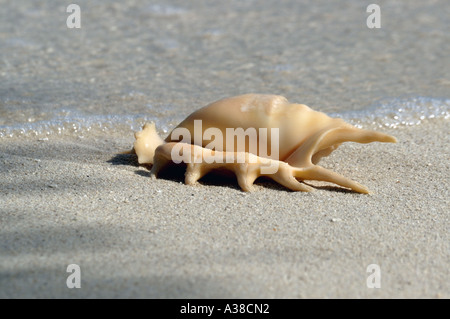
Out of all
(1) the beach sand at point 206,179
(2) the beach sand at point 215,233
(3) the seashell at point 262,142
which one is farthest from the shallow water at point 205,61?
(3) the seashell at point 262,142

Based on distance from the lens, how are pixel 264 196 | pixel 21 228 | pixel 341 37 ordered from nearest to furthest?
pixel 21 228
pixel 264 196
pixel 341 37

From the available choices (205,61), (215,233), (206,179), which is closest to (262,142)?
(206,179)

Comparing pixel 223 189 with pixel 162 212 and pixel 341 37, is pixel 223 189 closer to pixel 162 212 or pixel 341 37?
pixel 162 212

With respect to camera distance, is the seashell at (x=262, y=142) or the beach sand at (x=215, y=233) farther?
the seashell at (x=262, y=142)

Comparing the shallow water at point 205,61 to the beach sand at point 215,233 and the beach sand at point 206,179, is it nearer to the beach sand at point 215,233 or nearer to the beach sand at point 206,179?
the beach sand at point 206,179

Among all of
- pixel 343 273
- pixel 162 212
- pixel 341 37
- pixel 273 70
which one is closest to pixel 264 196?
pixel 162 212

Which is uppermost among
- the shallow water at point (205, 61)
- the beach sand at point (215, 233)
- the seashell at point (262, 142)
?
the shallow water at point (205, 61)
